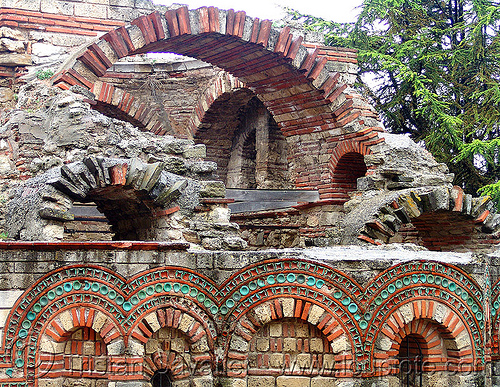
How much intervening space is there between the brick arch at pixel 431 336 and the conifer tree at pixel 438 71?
20.5 ft

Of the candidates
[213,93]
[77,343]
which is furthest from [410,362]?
[213,93]

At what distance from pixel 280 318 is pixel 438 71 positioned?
8887 millimetres

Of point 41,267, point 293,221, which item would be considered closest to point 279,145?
point 293,221

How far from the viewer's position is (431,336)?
594cm

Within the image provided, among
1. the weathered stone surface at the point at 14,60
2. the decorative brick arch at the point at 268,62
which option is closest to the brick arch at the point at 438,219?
the decorative brick arch at the point at 268,62

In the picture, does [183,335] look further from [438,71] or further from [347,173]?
[438,71]

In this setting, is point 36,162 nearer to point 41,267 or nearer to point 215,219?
point 215,219

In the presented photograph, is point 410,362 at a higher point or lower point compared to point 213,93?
lower

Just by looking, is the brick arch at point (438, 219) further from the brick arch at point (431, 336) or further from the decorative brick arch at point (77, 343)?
the decorative brick arch at point (77, 343)

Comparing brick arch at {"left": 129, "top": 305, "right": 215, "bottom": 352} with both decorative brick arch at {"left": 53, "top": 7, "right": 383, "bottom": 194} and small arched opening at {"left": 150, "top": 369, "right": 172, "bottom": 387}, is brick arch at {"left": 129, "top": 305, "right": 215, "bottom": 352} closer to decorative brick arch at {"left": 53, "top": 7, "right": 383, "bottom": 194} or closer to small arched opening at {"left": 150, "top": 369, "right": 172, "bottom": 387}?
small arched opening at {"left": 150, "top": 369, "right": 172, "bottom": 387}

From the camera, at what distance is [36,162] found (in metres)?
7.67

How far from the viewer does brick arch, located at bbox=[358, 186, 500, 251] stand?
8703 mm

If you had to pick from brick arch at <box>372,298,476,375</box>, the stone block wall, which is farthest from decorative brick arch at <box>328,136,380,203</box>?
brick arch at <box>372,298,476,375</box>

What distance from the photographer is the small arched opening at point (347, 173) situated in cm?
1073
